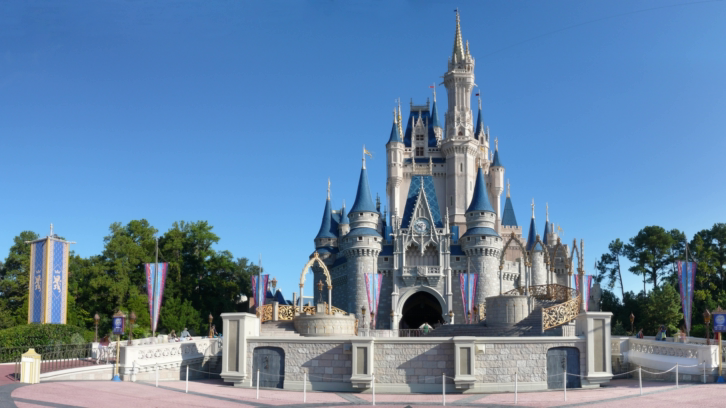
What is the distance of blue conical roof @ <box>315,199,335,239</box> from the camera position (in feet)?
219

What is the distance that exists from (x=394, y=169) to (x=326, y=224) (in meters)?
8.47

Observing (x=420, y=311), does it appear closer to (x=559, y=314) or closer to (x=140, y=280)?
(x=140, y=280)

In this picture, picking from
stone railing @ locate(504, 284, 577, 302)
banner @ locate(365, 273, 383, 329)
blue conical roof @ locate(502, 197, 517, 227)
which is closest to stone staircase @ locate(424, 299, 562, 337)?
stone railing @ locate(504, 284, 577, 302)

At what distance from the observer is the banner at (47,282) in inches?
1431

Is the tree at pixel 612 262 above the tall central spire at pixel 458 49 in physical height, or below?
below

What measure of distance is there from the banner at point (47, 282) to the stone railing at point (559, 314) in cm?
2429

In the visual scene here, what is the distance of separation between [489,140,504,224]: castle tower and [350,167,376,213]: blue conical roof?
16.2 meters

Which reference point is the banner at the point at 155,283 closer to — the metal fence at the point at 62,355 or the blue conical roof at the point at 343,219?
the metal fence at the point at 62,355

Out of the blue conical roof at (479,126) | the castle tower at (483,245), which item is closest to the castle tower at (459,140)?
the blue conical roof at (479,126)

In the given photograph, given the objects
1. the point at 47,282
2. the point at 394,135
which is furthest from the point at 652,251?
the point at 47,282

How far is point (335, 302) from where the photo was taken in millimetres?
62125

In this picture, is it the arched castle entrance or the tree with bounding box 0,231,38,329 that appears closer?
the tree with bounding box 0,231,38,329

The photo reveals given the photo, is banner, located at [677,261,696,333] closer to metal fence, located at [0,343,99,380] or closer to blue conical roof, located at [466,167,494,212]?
blue conical roof, located at [466,167,494,212]

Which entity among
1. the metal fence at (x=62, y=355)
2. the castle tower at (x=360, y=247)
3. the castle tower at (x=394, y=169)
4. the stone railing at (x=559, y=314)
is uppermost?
the castle tower at (x=394, y=169)
